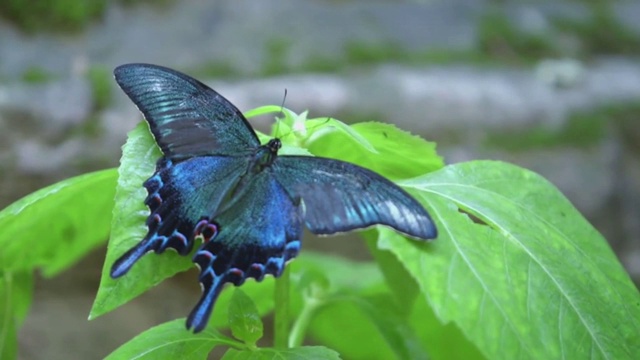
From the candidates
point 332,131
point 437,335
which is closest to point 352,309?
point 437,335

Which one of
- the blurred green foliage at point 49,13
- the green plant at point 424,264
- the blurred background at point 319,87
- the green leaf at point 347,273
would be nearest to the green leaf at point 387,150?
the green plant at point 424,264

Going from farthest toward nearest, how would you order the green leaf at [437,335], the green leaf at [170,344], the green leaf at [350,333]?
1. the green leaf at [350,333]
2. the green leaf at [437,335]
3. the green leaf at [170,344]

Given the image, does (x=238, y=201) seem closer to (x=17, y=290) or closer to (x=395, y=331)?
(x=395, y=331)

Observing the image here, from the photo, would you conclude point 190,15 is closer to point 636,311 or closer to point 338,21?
point 338,21

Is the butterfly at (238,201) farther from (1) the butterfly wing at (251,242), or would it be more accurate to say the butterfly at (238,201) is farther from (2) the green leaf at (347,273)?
(2) the green leaf at (347,273)

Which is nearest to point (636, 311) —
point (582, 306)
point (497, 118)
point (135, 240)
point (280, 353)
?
point (582, 306)

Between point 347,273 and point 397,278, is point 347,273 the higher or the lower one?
the lower one
